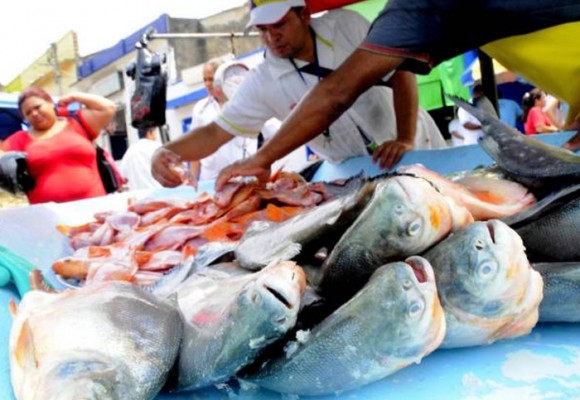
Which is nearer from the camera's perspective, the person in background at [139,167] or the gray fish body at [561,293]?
the gray fish body at [561,293]

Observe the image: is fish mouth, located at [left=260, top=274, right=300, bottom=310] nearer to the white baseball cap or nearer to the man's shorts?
the man's shorts

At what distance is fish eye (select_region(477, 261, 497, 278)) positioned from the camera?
0.99m

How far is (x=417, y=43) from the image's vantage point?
2.19 meters

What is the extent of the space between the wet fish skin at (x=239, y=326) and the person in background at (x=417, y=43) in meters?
1.42

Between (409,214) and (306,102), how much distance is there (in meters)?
1.49

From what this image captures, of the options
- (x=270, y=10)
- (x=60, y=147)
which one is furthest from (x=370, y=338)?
(x=60, y=147)

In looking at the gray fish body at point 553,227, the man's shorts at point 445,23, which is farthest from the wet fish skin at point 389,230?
the man's shorts at point 445,23

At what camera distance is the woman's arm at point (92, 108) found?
4.65m

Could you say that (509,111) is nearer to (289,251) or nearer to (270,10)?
(270,10)

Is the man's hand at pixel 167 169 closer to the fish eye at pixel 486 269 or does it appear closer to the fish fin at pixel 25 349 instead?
the fish fin at pixel 25 349

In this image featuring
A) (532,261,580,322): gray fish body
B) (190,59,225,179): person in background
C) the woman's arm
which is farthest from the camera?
(190,59,225,179): person in background

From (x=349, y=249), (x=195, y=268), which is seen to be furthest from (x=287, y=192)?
(x=349, y=249)

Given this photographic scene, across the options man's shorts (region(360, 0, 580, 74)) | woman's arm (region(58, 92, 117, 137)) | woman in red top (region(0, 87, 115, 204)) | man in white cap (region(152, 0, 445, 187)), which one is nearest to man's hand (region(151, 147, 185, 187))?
man in white cap (region(152, 0, 445, 187))

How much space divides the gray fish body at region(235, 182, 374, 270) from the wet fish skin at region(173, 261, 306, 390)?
0.20 m
